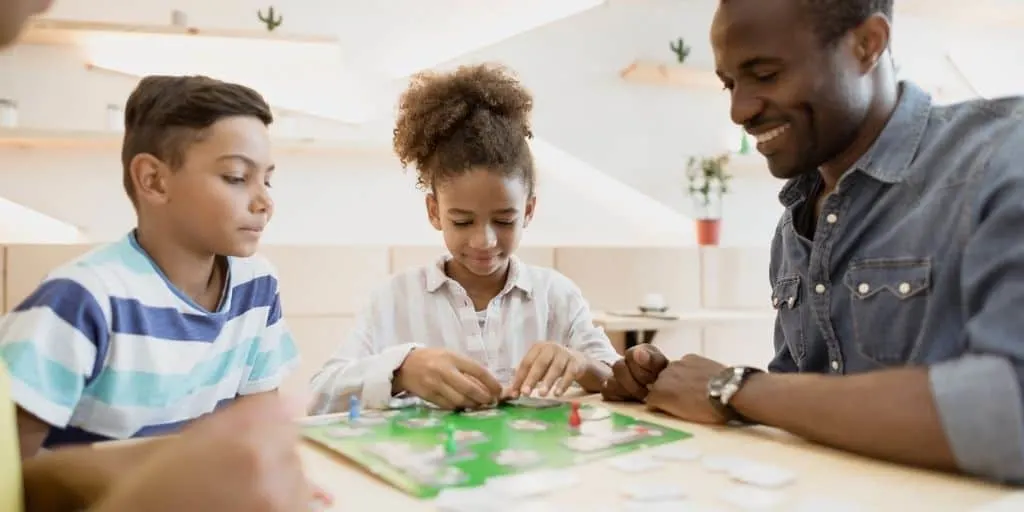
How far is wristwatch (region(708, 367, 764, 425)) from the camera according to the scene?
2.97ft

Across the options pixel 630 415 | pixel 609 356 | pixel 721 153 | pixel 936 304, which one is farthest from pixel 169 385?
pixel 721 153

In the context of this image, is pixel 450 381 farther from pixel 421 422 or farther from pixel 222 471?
pixel 222 471

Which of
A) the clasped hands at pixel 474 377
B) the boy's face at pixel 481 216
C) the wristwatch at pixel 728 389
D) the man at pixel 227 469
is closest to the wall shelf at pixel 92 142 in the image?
the boy's face at pixel 481 216

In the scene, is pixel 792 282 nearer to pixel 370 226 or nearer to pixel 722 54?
pixel 722 54

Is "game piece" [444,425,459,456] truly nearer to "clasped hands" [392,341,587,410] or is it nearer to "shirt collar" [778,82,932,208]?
"clasped hands" [392,341,587,410]

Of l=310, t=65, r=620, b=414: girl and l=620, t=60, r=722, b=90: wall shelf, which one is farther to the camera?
l=620, t=60, r=722, b=90: wall shelf

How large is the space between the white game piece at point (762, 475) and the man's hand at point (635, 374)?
0.33 metres

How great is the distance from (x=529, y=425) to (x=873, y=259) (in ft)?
1.44

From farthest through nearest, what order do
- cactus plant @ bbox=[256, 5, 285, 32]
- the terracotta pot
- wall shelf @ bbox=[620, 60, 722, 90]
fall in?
wall shelf @ bbox=[620, 60, 722, 90] < the terracotta pot < cactus plant @ bbox=[256, 5, 285, 32]

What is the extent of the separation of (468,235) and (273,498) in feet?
3.27

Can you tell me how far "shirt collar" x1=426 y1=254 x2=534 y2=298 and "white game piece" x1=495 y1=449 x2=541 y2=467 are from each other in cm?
76

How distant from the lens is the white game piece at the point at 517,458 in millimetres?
733

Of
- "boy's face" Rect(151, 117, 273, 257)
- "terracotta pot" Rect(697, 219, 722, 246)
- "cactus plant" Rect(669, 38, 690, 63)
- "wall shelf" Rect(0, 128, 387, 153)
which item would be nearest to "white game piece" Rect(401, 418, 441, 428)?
"boy's face" Rect(151, 117, 273, 257)

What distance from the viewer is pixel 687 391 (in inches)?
37.8
